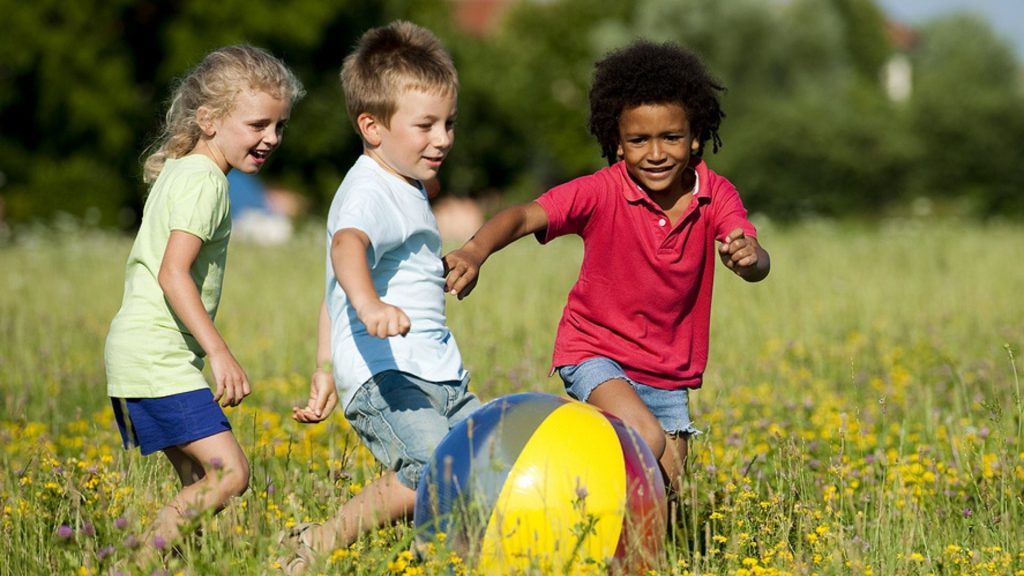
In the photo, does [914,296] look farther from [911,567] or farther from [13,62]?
[13,62]

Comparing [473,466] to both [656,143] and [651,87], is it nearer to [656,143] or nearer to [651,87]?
[656,143]

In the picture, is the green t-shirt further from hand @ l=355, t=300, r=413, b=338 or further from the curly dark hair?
the curly dark hair

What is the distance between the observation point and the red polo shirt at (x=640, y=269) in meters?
5.56

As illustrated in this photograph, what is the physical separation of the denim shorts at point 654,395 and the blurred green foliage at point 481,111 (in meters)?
24.6

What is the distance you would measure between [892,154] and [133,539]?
34910 mm

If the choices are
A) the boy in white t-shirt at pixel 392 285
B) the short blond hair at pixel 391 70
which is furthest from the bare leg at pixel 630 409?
the short blond hair at pixel 391 70

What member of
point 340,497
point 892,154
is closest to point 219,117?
point 340,497

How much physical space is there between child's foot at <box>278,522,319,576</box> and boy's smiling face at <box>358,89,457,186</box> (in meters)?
1.32

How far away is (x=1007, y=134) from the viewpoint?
36.1 metres

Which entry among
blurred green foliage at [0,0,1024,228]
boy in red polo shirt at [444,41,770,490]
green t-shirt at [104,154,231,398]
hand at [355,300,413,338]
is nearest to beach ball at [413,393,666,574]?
hand at [355,300,413,338]

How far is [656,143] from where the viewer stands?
552 centimetres

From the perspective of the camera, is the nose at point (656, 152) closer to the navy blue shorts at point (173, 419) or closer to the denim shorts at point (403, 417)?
the denim shorts at point (403, 417)

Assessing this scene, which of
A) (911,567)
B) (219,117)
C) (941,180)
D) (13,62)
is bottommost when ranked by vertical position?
(911,567)

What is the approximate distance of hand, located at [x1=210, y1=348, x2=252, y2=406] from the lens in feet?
14.9
